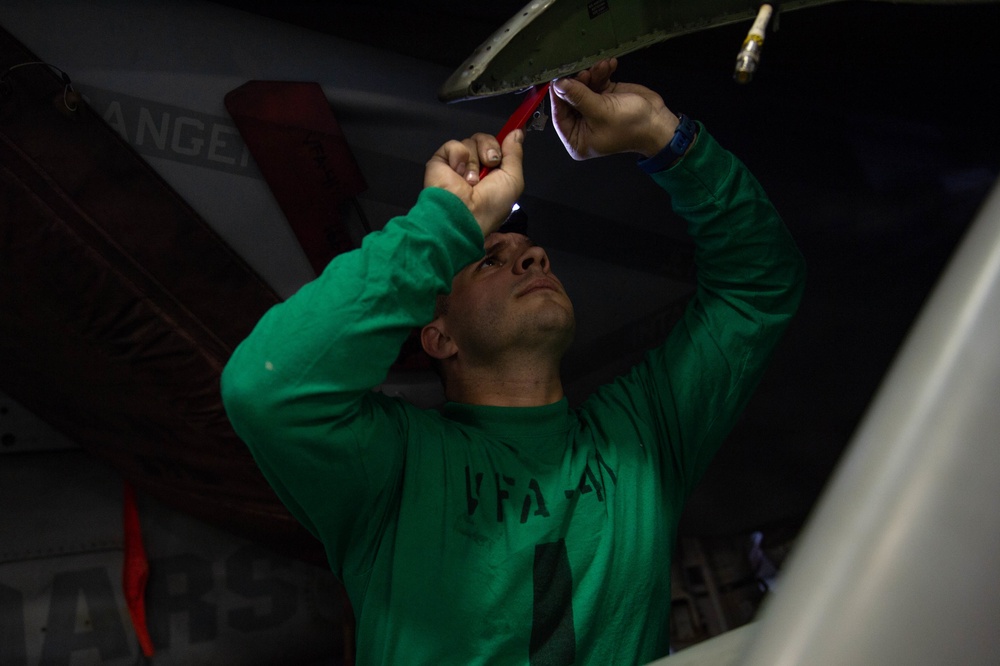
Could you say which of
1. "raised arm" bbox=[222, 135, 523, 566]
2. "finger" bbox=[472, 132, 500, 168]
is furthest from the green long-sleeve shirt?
"finger" bbox=[472, 132, 500, 168]

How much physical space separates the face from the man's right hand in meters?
0.11

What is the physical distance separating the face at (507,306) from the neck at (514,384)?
17 millimetres

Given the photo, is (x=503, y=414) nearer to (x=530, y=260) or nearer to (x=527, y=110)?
(x=530, y=260)

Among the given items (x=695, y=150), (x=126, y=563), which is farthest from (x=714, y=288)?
(x=126, y=563)

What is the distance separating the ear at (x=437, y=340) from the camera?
0.97m

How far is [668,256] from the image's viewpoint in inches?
55.3

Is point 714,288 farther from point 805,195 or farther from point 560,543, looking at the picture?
point 805,195

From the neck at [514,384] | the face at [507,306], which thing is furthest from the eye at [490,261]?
the neck at [514,384]

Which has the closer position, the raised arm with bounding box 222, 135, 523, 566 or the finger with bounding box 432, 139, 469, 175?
the raised arm with bounding box 222, 135, 523, 566

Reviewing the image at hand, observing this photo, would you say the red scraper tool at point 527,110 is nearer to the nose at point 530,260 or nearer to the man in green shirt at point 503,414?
the man in green shirt at point 503,414

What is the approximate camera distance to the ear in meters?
0.97

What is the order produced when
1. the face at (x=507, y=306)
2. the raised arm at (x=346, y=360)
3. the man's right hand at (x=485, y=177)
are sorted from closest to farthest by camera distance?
the raised arm at (x=346, y=360)
the man's right hand at (x=485, y=177)
the face at (x=507, y=306)

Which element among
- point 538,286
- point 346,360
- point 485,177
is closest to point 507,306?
point 538,286

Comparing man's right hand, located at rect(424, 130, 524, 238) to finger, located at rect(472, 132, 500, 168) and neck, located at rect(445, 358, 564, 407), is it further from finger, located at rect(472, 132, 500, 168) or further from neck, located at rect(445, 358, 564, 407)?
neck, located at rect(445, 358, 564, 407)
